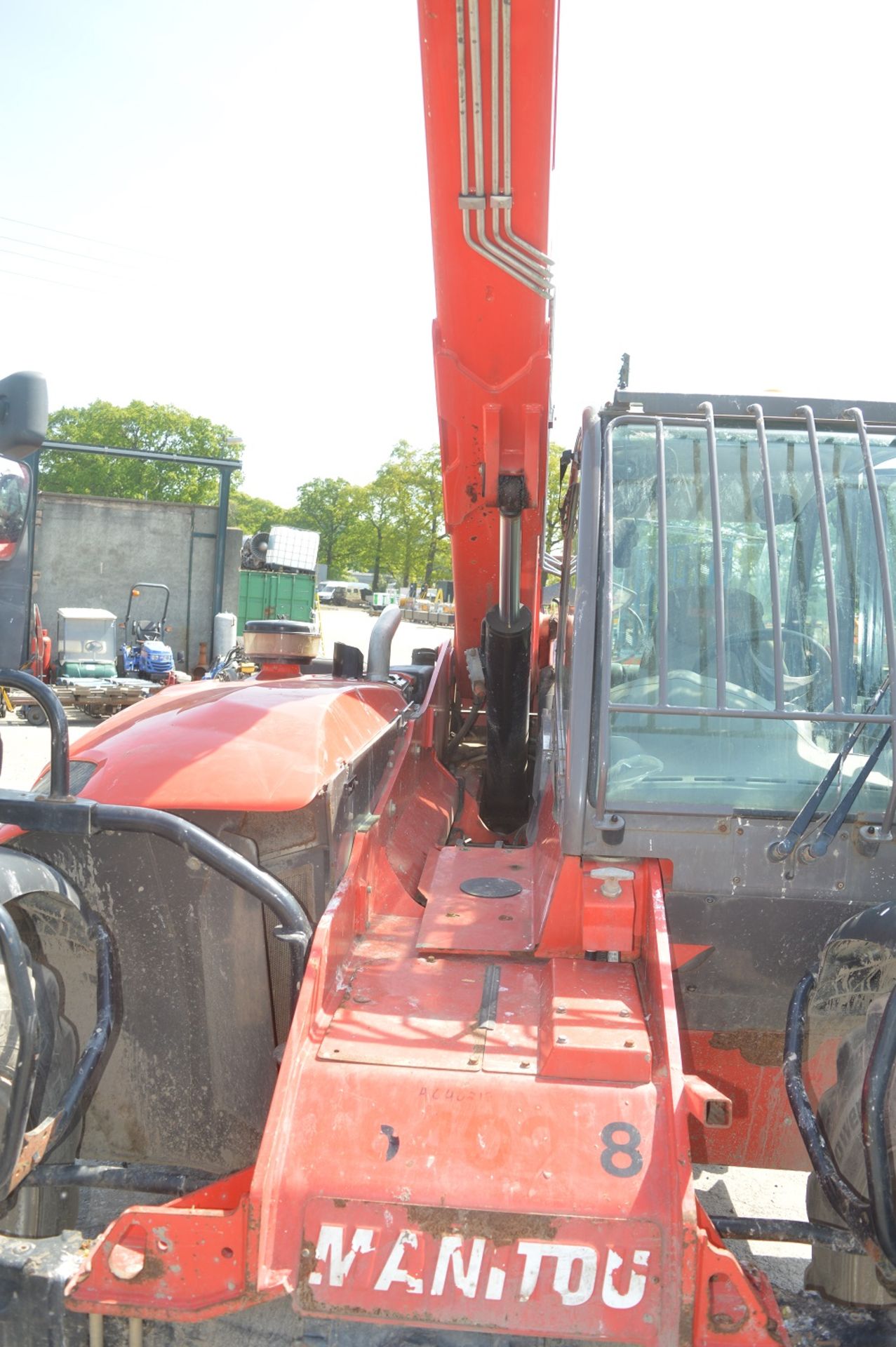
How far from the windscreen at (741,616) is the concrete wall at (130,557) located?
Result: 778 inches

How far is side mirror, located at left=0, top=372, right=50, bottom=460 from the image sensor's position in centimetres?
241

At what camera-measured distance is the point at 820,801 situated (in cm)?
293

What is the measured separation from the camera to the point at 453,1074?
2.44 m

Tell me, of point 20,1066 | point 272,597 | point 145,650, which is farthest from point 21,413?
point 272,597

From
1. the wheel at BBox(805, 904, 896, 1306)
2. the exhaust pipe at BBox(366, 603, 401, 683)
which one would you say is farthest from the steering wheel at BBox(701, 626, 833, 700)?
the exhaust pipe at BBox(366, 603, 401, 683)

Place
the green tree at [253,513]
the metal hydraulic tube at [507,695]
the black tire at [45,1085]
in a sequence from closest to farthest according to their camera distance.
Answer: the black tire at [45,1085]
the metal hydraulic tube at [507,695]
the green tree at [253,513]

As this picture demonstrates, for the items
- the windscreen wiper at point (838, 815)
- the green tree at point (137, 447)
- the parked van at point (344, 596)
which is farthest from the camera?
the parked van at point (344, 596)

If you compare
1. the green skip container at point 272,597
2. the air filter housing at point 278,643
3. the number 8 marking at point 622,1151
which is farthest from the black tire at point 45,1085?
the green skip container at point 272,597

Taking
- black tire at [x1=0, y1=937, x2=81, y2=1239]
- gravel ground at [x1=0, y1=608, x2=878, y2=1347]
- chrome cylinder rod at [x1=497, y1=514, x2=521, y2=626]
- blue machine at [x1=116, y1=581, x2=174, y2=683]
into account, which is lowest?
gravel ground at [x1=0, y1=608, x2=878, y2=1347]

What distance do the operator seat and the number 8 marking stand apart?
1.33m

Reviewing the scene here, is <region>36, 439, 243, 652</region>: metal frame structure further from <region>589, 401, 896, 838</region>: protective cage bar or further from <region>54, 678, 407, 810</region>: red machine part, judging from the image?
<region>589, 401, 896, 838</region>: protective cage bar

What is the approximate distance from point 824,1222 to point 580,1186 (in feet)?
2.64

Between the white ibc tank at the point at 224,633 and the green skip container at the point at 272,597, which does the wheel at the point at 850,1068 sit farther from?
the green skip container at the point at 272,597

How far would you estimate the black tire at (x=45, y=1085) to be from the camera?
258 cm
